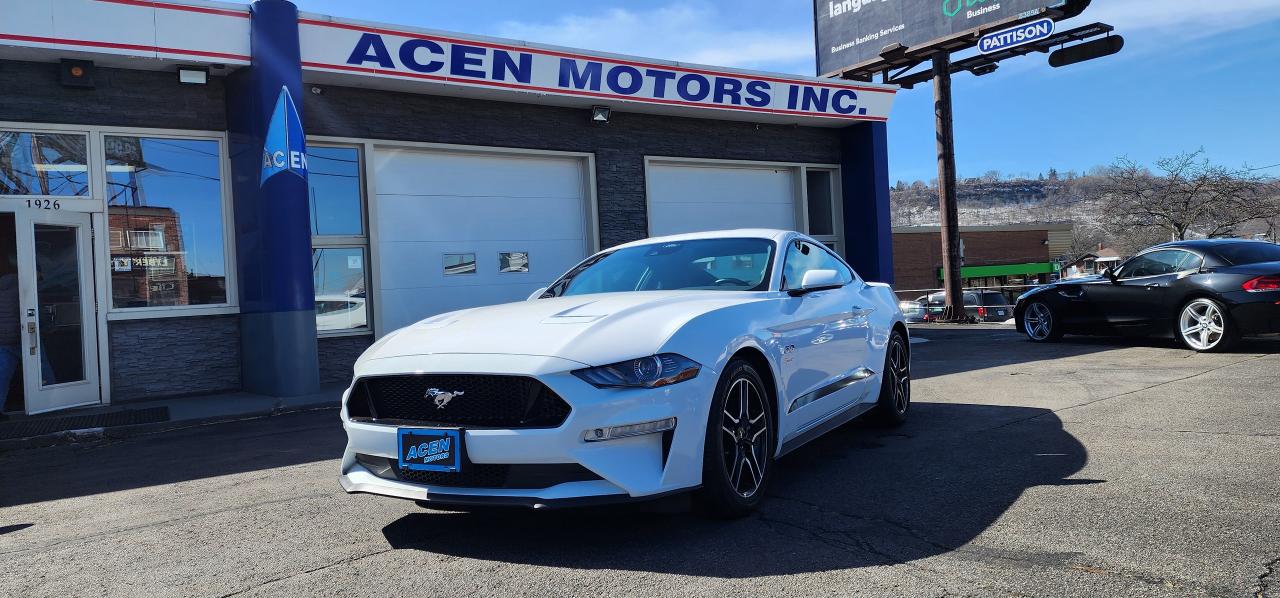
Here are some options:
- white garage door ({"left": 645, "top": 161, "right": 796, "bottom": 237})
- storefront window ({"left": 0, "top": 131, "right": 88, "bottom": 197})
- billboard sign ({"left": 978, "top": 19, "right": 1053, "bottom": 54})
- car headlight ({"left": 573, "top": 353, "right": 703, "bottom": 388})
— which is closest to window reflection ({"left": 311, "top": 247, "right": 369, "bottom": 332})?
storefront window ({"left": 0, "top": 131, "right": 88, "bottom": 197})

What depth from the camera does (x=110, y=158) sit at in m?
9.60

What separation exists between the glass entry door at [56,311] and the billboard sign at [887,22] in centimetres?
1527

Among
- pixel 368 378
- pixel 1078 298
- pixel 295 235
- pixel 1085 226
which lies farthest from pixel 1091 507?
pixel 1085 226

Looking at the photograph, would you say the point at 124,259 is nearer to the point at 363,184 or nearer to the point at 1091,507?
the point at 363,184

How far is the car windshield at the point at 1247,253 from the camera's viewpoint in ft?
33.0

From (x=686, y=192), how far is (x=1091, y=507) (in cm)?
1073

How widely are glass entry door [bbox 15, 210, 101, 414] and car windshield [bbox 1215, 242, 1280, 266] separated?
12.7 meters

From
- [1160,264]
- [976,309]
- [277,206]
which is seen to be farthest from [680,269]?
[976,309]

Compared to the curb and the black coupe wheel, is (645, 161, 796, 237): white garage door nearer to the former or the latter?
the curb

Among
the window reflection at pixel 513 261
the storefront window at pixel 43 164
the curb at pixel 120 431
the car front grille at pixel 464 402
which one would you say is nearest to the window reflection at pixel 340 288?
the window reflection at pixel 513 261

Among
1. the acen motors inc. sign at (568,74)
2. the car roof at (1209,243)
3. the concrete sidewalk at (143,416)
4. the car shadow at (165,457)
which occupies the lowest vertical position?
the car shadow at (165,457)

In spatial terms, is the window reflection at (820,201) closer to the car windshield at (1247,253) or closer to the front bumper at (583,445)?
the car windshield at (1247,253)

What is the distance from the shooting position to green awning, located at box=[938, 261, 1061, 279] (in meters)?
60.5

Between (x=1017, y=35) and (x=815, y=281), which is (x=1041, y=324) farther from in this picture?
(x=815, y=281)
